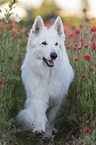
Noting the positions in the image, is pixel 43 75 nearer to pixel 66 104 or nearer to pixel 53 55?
pixel 53 55

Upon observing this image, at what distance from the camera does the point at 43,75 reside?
150 inches

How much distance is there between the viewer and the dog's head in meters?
3.53

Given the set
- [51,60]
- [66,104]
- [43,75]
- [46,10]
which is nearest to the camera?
[51,60]

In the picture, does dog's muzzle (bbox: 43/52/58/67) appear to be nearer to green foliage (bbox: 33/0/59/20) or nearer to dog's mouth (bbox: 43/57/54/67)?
dog's mouth (bbox: 43/57/54/67)

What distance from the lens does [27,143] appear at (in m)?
3.21

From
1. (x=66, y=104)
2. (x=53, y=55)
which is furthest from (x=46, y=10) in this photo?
(x=53, y=55)

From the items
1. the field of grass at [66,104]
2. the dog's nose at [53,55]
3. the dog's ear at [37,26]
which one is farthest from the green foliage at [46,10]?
the dog's nose at [53,55]

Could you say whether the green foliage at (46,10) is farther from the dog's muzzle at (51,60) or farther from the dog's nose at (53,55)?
the dog's nose at (53,55)

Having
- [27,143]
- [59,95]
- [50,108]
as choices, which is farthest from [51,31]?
[27,143]

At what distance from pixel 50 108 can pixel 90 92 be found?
95 cm

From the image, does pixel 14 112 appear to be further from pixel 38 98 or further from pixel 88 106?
pixel 88 106

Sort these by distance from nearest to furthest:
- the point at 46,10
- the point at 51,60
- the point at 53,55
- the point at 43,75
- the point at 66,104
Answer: the point at 53,55 < the point at 51,60 < the point at 43,75 < the point at 66,104 < the point at 46,10

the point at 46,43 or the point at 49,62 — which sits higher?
the point at 46,43

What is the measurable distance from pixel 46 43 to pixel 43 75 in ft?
1.83
